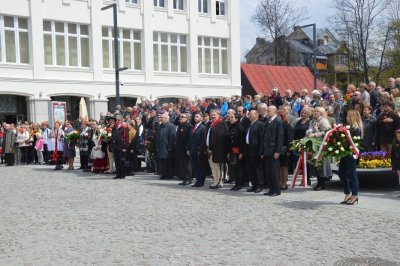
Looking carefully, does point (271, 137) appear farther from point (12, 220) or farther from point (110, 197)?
point (12, 220)

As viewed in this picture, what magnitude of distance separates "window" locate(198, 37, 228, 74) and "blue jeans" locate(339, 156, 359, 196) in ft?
109

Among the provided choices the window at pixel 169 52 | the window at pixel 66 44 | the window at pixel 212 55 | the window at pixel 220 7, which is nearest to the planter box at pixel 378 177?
the window at pixel 66 44

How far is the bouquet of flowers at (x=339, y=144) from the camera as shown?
33.2 ft

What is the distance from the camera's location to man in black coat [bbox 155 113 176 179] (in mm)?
15547

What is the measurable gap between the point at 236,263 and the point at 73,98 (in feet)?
105

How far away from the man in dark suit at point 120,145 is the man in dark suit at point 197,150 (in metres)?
2.71

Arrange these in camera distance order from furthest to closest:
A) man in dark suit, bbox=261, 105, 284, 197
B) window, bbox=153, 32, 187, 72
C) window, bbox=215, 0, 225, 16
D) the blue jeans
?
window, bbox=215, 0, 225, 16
window, bbox=153, 32, 187, 72
man in dark suit, bbox=261, 105, 284, 197
the blue jeans

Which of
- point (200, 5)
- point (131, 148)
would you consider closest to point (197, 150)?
point (131, 148)

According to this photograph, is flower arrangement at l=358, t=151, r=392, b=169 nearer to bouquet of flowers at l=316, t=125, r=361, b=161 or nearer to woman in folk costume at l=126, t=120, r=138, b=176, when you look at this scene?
bouquet of flowers at l=316, t=125, r=361, b=161

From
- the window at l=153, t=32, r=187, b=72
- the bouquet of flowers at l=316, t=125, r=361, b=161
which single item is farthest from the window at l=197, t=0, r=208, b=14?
the bouquet of flowers at l=316, t=125, r=361, b=161

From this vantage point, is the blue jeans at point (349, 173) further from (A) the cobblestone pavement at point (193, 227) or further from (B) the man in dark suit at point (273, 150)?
(B) the man in dark suit at point (273, 150)

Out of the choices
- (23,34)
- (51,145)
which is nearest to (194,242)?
(51,145)

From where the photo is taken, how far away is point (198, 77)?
42.6 metres

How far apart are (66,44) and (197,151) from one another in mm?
24644
